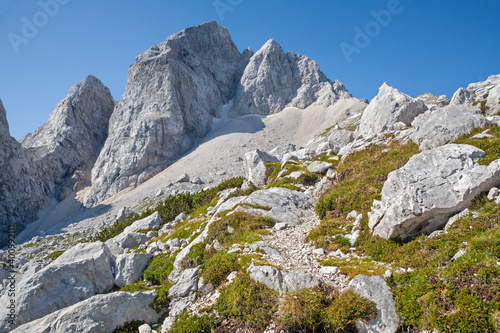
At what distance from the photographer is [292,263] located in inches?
429

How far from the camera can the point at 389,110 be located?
3216 cm

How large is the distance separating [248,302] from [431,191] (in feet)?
28.3

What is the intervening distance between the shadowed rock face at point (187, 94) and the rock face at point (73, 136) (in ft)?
52.9

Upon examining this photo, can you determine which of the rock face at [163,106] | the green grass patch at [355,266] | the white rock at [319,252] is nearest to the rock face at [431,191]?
the green grass patch at [355,266]

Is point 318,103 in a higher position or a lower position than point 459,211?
higher

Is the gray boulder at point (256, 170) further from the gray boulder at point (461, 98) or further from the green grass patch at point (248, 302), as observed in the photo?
the gray boulder at point (461, 98)

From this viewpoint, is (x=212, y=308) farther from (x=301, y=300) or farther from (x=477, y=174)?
(x=477, y=174)

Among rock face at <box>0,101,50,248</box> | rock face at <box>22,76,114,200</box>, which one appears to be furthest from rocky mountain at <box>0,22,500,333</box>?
rock face at <box>22,76,114,200</box>

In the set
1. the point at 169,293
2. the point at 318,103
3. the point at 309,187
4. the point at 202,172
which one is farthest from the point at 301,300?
the point at 318,103

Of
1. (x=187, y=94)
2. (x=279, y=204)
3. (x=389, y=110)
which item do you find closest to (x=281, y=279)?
(x=279, y=204)

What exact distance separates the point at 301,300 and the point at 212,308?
335 centimetres

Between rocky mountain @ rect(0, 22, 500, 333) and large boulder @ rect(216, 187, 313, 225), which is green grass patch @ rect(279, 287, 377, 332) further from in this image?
large boulder @ rect(216, 187, 313, 225)

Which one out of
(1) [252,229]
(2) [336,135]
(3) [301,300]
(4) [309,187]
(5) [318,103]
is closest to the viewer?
(3) [301,300]

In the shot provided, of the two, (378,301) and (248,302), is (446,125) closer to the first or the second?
(378,301)
